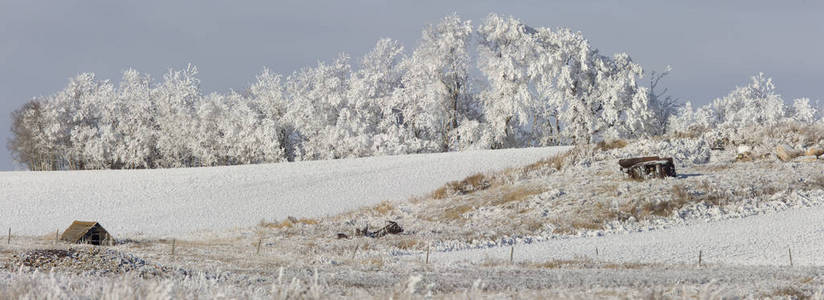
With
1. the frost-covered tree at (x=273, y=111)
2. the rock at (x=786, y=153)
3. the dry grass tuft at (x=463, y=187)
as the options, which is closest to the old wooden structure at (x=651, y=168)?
the rock at (x=786, y=153)

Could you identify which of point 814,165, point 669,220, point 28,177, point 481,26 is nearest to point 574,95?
point 481,26

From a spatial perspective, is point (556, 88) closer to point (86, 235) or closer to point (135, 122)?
point (86, 235)

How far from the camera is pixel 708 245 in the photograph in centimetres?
2155

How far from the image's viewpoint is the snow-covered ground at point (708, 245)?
64.7ft

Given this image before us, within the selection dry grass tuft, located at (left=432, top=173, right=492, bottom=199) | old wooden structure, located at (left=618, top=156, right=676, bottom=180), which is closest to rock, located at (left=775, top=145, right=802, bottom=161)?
old wooden structure, located at (left=618, top=156, right=676, bottom=180)

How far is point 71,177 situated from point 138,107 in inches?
1070

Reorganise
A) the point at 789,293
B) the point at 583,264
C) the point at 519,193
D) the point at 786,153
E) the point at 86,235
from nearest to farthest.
Answer: the point at 789,293 < the point at 583,264 < the point at 86,235 < the point at 519,193 < the point at 786,153

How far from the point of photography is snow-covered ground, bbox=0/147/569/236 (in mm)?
38750

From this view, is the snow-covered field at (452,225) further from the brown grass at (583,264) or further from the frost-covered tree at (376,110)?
the frost-covered tree at (376,110)

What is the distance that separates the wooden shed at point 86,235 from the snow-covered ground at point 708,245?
50.5ft

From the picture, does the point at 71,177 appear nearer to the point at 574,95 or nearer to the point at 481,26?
the point at 481,26

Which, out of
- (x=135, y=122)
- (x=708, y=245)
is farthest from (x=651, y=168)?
(x=135, y=122)

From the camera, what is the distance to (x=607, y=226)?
84.7 ft

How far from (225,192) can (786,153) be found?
34.7 meters
